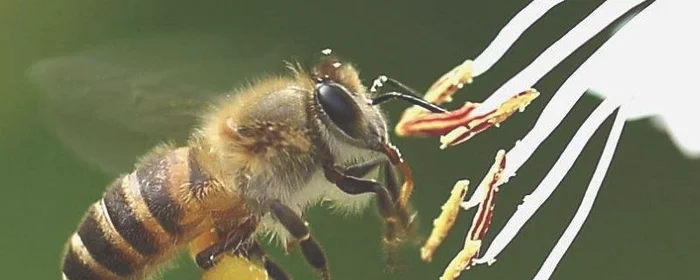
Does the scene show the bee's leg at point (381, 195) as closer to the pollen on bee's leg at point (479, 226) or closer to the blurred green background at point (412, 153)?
the pollen on bee's leg at point (479, 226)

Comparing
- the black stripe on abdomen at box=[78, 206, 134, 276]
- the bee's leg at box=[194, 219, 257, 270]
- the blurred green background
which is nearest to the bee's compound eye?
the bee's leg at box=[194, 219, 257, 270]

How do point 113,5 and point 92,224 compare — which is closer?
point 92,224

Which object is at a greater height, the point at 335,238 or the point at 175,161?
the point at 175,161

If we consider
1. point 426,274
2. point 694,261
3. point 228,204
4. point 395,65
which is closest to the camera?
point 228,204

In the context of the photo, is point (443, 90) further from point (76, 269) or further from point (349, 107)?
point (76, 269)

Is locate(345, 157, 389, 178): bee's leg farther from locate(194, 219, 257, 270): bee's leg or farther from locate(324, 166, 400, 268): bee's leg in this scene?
locate(194, 219, 257, 270): bee's leg

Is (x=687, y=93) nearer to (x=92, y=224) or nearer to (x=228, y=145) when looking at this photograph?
(x=228, y=145)

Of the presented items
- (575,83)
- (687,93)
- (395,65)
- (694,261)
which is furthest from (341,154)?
(395,65)
